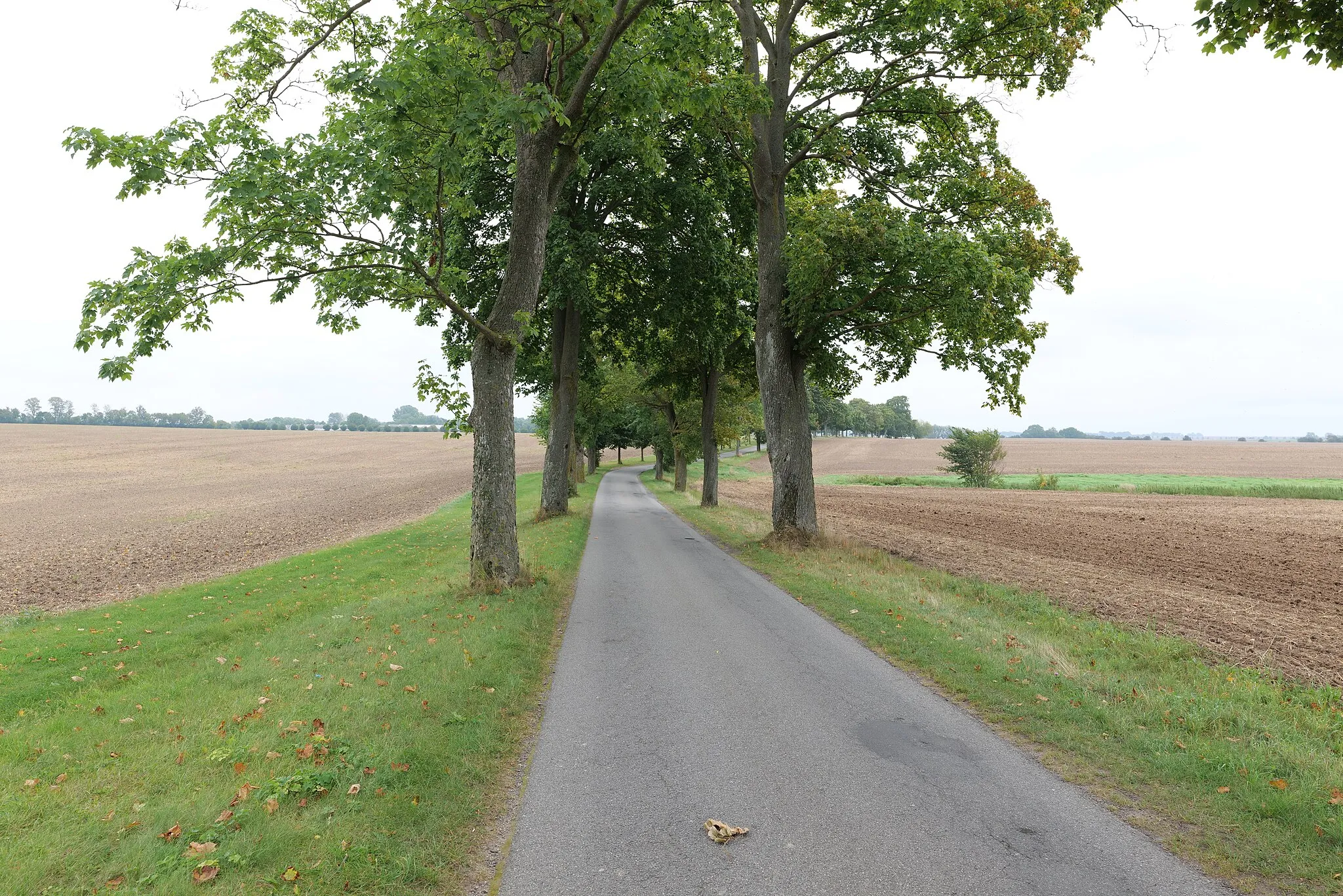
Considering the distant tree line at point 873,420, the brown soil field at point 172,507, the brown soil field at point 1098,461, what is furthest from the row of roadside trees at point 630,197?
the distant tree line at point 873,420

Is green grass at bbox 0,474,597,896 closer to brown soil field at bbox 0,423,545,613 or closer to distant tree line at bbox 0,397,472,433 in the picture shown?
brown soil field at bbox 0,423,545,613

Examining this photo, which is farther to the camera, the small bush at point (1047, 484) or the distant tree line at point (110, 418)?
the distant tree line at point (110, 418)

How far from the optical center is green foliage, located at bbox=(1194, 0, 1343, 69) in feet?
17.7

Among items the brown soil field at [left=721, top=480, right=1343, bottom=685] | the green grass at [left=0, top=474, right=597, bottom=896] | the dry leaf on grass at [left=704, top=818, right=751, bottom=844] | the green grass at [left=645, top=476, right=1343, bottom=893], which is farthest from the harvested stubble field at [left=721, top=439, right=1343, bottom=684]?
the green grass at [left=0, top=474, right=597, bottom=896]

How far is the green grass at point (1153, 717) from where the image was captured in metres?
4.16

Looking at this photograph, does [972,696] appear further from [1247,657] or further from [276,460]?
[276,460]

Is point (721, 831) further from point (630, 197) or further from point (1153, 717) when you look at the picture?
point (630, 197)

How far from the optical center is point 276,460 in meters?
67.1

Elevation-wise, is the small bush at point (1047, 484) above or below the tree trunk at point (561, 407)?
below

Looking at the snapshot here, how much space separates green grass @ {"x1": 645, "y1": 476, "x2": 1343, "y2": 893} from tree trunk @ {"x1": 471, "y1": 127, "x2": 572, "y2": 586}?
5.23 m

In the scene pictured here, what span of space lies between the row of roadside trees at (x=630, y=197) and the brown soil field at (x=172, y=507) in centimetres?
921

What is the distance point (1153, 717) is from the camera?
5992mm

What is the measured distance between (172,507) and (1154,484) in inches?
2370

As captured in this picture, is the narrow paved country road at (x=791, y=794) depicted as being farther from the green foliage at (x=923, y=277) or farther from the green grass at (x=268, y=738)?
the green foliage at (x=923, y=277)
